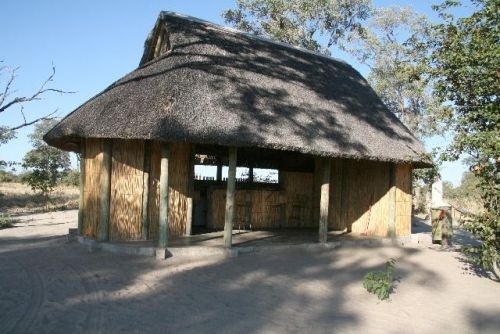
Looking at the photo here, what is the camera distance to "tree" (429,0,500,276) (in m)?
5.75

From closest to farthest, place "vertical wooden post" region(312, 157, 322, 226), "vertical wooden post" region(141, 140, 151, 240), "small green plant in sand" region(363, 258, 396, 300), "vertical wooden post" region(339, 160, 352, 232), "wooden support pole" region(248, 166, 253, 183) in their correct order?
1. "small green plant in sand" region(363, 258, 396, 300)
2. "vertical wooden post" region(141, 140, 151, 240)
3. "wooden support pole" region(248, 166, 253, 183)
4. "vertical wooden post" region(339, 160, 352, 232)
5. "vertical wooden post" region(312, 157, 322, 226)

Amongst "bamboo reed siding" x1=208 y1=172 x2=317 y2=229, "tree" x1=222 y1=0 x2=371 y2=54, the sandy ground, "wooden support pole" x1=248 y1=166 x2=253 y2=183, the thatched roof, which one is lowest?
the sandy ground

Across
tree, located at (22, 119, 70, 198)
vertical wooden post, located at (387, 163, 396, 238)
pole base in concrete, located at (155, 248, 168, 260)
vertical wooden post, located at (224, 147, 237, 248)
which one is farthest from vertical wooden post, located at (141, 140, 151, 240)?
tree, located at (22, 119, 70, 198)

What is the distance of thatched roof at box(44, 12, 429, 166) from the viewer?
7.01m

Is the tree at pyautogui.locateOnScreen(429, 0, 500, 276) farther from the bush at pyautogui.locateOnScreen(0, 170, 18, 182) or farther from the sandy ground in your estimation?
the bush at pyautogui.locateOnScreen(0, 170, 18, 182)

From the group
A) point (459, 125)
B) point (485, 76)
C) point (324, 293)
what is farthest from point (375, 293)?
point (485, 76)

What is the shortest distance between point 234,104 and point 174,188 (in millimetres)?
2282

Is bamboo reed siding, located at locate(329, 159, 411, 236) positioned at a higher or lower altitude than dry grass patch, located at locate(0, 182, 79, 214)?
higher

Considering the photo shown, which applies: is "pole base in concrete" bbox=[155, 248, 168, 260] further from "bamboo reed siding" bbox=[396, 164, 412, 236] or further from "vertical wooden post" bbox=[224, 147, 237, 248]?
"bamboo reed siding" bbox=[396, 164, 412, 236]

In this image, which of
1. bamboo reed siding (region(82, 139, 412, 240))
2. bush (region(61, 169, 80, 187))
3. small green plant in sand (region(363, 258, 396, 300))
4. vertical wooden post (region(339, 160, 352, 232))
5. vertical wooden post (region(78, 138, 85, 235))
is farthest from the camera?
bush (region(61, 169, 80, 187))

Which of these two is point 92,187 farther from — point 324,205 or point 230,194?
point 324,205

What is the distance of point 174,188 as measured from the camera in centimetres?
884

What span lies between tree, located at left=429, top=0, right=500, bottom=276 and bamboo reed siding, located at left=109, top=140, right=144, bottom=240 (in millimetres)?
5275

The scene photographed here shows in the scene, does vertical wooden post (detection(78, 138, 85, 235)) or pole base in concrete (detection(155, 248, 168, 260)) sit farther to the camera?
vertical wooden post (detection(78, 138, 85, 235))
